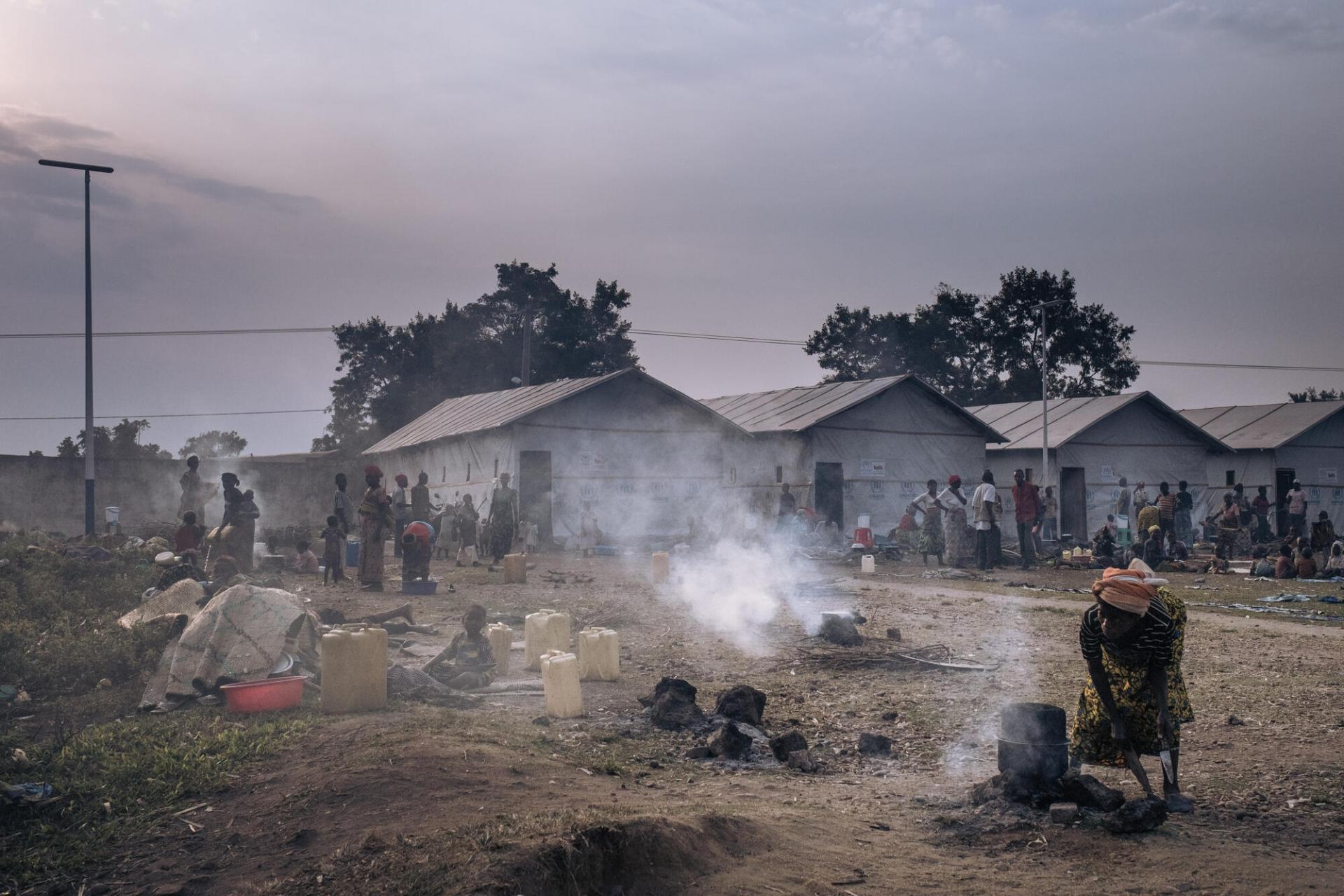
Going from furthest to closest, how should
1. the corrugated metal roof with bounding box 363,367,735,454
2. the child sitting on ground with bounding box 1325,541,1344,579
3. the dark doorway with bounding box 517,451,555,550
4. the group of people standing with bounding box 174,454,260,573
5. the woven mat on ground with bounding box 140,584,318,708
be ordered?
the corrugated metal roof with bounding box 363,367,735,454 → the dark doorway with bounding box 517,451,555,550 → the child sitting on ground with bounding box 1325,541,1344,579 → the group of people standing with bounding box 174,454,260,573 → the woven mat on ground with bounding box 140,584,318,708

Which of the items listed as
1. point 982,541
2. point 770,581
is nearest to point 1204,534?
point 982,541

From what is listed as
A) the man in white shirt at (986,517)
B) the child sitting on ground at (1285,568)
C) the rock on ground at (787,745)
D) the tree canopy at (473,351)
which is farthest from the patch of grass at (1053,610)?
the tree canopy at (473,351)

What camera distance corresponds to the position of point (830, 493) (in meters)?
26.6

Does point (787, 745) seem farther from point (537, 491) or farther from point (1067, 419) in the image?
point (1067, 419)

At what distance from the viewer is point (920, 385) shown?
28.3m

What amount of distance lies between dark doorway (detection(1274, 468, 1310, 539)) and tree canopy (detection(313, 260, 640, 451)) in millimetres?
29283

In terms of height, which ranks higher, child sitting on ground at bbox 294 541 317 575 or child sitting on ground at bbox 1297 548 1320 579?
child sitting on ground at bbox 294 541 317 575

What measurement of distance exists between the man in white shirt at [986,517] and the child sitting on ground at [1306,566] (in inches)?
208

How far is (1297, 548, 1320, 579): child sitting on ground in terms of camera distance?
1772 centimetres

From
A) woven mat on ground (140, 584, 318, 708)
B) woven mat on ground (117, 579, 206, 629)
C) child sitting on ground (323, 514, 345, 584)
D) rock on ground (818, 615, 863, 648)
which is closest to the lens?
woven mat on ground (140, 584, 318, 708)

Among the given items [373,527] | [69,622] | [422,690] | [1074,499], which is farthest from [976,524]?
[69,622]

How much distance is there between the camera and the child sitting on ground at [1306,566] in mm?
17719

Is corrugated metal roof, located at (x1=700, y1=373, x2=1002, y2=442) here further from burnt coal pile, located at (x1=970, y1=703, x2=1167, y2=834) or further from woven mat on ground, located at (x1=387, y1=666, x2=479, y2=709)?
burnt coal pile, located at (x1=970, y1=703, x2=1167, y2=834)

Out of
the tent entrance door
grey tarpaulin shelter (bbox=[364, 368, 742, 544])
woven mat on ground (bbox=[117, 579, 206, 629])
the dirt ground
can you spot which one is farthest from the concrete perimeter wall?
the dirt ground
